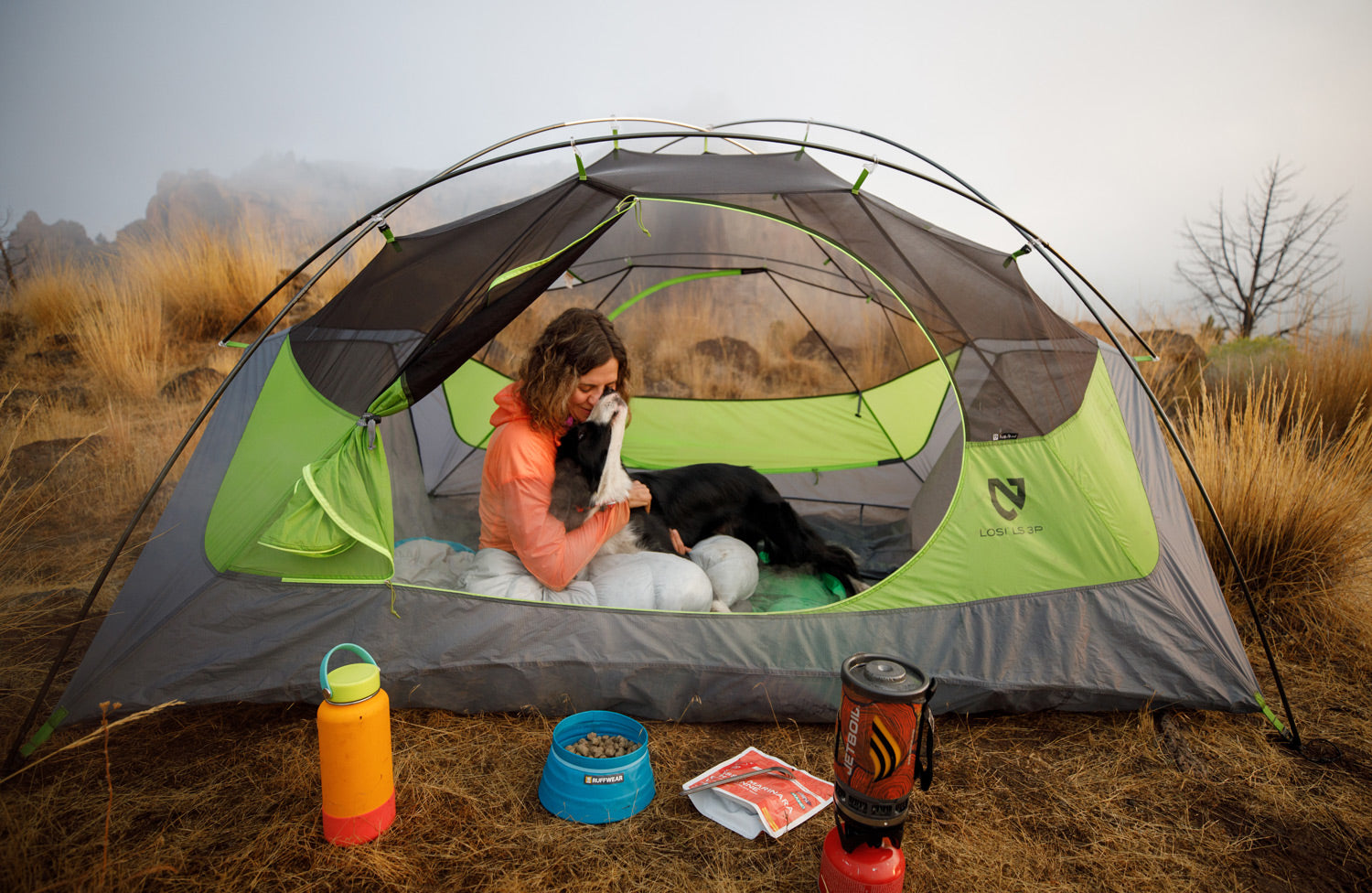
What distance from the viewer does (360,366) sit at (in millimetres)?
2121

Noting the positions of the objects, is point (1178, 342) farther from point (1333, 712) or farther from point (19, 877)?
point (19, 877)

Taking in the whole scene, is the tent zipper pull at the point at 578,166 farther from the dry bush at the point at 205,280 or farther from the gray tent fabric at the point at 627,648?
the dry bush at the point at 205,280

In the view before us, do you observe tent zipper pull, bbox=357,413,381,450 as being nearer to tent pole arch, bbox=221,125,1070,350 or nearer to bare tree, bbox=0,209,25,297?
tent pole arch, bbox=221,125,1070,350

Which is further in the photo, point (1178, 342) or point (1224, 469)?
point (1178, 342)

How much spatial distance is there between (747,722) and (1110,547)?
44.3 inches

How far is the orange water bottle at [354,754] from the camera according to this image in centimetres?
146

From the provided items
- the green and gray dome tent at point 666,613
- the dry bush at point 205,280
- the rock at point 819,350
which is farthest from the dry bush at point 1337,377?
the dry bush at point 205,280

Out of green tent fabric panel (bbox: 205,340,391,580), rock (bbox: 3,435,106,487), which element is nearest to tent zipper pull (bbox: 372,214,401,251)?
green tent fabric panel (bbox: 205,340,391,580)

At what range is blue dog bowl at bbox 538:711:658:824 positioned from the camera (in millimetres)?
1632

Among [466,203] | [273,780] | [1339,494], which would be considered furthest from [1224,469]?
[466,203]

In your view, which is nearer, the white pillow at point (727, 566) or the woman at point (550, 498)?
the woman at point (550, 498)

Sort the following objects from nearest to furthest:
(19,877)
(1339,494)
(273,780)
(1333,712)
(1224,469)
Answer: (19,877), (273,780), (1333,712), (1339,494), (1224,469)

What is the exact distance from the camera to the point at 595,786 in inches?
64.1

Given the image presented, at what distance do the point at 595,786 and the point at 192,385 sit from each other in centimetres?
524
